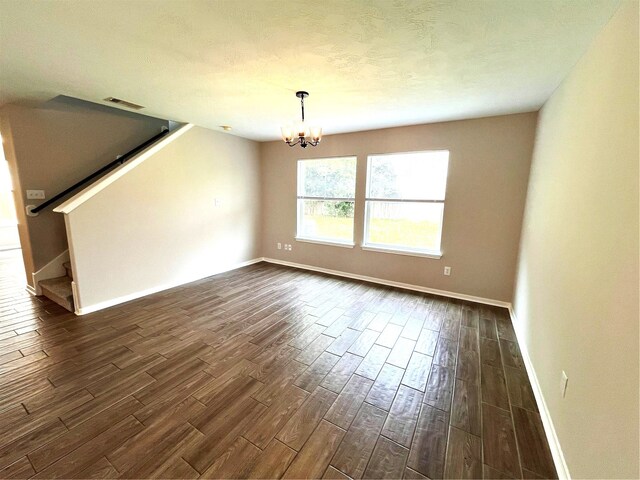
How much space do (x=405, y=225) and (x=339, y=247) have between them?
1.21m

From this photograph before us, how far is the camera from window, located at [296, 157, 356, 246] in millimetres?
4527

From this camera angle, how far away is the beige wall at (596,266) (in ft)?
3.30

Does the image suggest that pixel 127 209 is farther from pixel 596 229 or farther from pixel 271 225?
pixel 596 229

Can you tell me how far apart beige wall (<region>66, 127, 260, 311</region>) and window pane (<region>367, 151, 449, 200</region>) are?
2478 millimetres

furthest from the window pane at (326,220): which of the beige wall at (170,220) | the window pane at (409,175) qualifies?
the beige wall at (170,220)

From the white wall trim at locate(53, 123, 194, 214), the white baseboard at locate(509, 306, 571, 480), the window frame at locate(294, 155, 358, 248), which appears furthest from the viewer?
the window frame at locate(294, 155, 358, 248)

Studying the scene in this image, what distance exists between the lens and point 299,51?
1847 mm

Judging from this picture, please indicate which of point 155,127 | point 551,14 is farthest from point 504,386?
point 155,127

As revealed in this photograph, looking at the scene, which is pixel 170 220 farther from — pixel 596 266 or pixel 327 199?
pixel 596 266

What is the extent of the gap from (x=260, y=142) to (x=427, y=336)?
4562 millimetres

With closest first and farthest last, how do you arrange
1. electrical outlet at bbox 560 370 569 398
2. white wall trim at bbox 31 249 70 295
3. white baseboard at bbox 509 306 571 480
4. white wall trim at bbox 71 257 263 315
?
white baseboard at bbox 509 306 571 480 < electrical outlet at bbox 560 370 569 398 < white wall trim at bbox 71 257 263 315 < white wall trim at bbox 31 249 70 295

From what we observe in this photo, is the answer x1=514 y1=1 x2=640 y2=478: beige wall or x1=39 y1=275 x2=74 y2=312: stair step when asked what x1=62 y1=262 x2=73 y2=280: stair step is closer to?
x1=39 y1=275 x2=74 y2=312: stair step

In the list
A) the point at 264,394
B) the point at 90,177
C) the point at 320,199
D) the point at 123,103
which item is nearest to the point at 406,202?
the point at 320,199

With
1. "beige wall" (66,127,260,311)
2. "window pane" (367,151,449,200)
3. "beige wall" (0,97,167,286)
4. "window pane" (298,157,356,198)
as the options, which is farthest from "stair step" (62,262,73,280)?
"window pane" (367,151,449,200)
